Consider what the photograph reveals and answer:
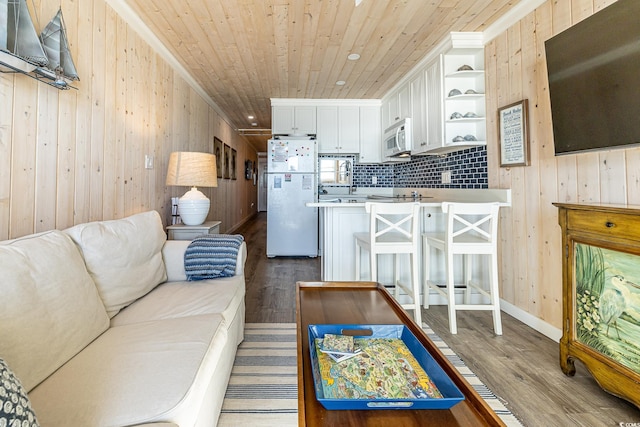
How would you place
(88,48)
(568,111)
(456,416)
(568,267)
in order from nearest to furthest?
(456,416), (568,267), (568,111), (88,48)

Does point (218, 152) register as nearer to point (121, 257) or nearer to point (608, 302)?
point (121, 257)

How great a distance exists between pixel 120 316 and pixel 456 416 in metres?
1.46

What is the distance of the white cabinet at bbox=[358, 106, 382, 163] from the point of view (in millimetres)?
4992

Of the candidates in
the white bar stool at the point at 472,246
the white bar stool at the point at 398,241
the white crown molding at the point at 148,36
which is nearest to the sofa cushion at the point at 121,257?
the white bar stool at the point at 398,241

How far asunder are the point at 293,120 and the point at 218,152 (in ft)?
5.38

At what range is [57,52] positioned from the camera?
5.07ft

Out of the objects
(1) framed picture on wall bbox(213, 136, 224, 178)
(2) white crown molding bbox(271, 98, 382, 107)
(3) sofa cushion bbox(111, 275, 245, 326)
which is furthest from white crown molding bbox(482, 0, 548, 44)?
(1) framed picture on wall bbox(213, 136, 224, 178)

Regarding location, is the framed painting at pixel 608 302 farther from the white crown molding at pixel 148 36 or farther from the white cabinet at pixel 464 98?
the white crown molding at pixel 148 36

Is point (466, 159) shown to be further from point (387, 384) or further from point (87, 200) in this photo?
point (87, 200)

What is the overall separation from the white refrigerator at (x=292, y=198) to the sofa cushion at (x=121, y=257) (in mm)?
2792

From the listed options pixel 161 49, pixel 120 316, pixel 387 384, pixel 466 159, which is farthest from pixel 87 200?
pixel 466 159

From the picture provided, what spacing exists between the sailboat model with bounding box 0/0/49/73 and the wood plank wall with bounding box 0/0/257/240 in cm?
13

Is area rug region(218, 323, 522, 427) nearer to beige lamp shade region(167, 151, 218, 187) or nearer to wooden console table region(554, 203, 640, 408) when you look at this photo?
wooden console table region(554, 203, 640, 408)

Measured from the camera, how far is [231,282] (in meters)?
1.83
